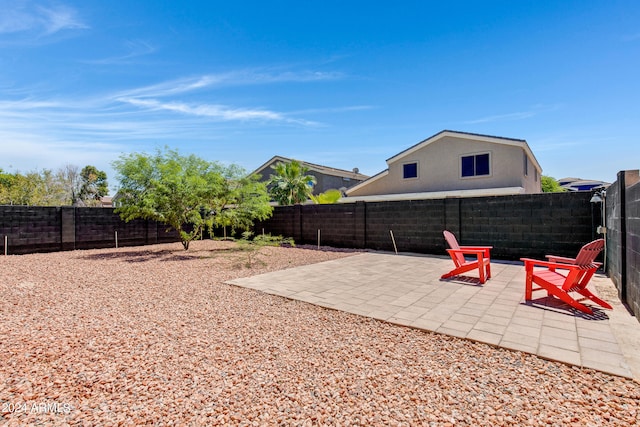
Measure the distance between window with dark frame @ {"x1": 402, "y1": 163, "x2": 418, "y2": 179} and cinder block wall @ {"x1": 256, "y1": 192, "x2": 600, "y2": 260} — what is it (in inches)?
279

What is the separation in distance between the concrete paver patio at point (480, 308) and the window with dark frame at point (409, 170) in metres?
10.2

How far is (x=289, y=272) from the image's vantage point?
23.8 ft

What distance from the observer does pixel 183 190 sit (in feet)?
32.9

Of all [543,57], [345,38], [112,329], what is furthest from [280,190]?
[112,329]

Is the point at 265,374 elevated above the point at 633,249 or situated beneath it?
situated beneath

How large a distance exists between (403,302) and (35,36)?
10.9 m

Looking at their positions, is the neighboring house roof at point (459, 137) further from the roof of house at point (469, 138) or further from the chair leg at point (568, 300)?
the chair leg at point (568, 300)

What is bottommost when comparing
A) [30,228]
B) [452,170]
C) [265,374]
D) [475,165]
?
[265,374]

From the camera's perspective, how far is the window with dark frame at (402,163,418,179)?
1707cm

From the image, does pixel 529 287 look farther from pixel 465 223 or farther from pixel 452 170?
pixel 452 170

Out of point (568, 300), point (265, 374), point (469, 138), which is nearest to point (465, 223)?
point (568, 300)

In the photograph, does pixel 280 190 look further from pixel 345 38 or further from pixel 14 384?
pixel 14 384

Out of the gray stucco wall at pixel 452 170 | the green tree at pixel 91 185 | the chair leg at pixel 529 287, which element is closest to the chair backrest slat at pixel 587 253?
the chair leg at pixel 529 287

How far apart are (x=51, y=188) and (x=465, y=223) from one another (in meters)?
33.8
